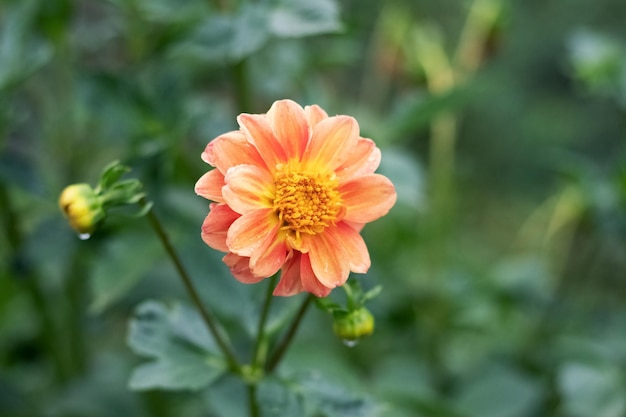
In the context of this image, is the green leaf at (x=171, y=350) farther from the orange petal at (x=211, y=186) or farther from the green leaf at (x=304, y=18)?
the green leaf at (x=304, y=18)

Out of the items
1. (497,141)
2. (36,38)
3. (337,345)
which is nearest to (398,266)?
(337,345)

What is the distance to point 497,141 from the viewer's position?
9.30 ft

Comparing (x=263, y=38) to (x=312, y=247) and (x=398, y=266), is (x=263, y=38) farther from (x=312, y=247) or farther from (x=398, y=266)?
(x=398, y=266)

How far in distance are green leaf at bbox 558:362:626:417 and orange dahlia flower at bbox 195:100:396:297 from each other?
0.55 metres

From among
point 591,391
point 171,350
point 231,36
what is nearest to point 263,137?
point 171,350

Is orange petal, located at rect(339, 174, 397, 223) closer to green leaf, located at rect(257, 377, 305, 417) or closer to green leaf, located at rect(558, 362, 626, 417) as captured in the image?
green leaf, located at rect(257, 377, 305, 417)

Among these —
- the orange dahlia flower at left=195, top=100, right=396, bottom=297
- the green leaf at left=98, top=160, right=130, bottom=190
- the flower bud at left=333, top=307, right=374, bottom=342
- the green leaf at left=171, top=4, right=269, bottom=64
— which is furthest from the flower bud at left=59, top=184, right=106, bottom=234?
the green leaf at left=171, top=4, right=269, bottom=64

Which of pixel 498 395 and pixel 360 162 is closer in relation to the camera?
pixel 360 162

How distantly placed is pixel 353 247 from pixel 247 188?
10cm

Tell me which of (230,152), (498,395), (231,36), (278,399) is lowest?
(278,399)

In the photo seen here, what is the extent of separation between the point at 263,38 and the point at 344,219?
0.36 meters

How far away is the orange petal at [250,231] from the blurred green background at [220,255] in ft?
0.60

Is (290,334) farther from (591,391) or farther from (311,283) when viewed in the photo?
(591,391)

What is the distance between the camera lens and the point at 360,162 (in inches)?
24.3
